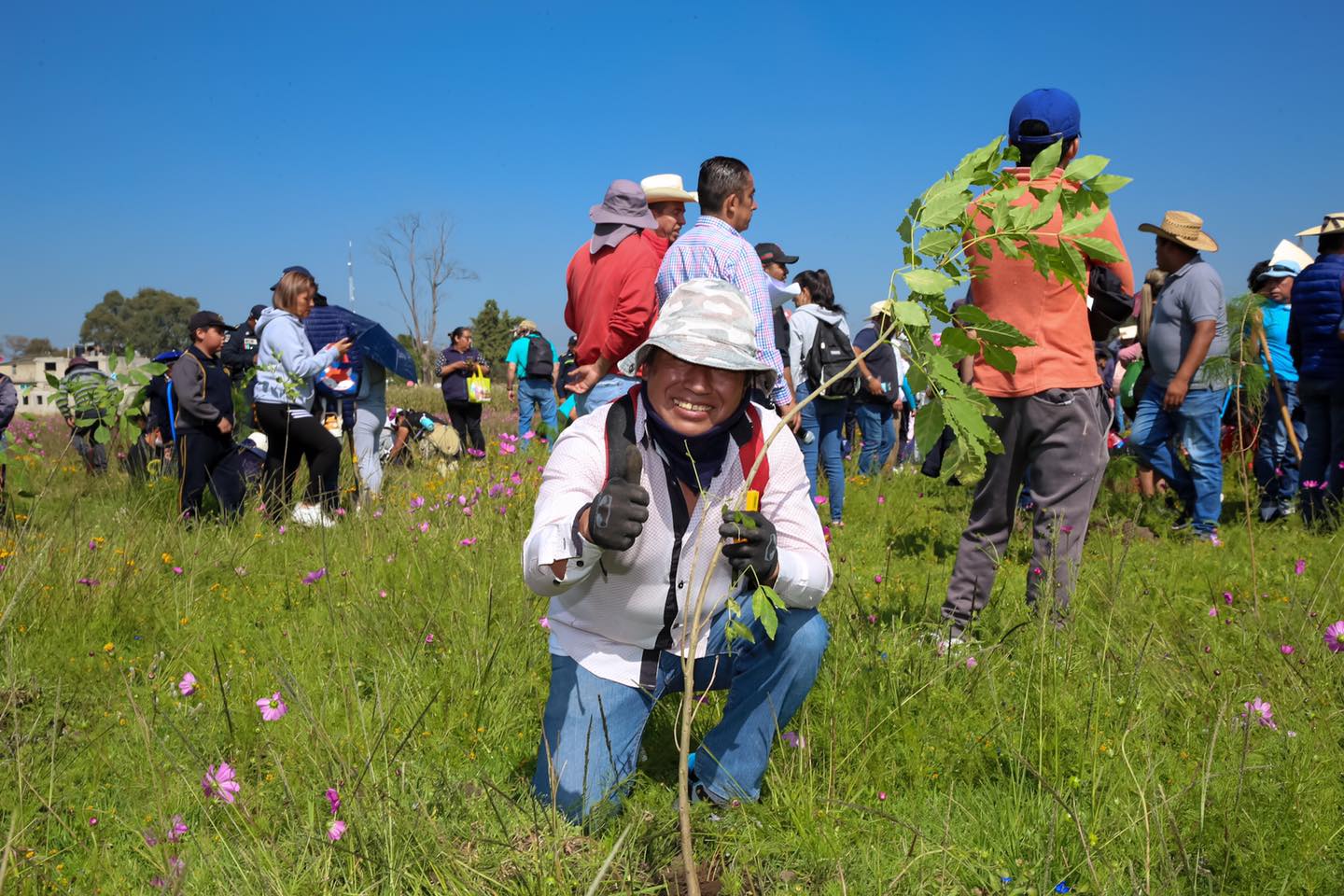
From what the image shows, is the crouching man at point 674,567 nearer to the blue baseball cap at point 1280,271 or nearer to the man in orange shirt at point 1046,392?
the man in orange shirt at point 1046,392

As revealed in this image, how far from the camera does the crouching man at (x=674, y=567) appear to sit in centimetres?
222

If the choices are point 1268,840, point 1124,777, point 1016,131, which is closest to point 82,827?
point 1124,777

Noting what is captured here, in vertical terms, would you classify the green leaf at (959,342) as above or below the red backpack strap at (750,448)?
above

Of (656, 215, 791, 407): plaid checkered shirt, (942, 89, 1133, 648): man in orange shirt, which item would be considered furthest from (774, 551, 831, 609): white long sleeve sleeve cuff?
(656, 215, 791, 407): plaid checkered shirt

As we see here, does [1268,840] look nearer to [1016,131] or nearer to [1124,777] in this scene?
Result: [1124,777]

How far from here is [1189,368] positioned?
17.6 ft

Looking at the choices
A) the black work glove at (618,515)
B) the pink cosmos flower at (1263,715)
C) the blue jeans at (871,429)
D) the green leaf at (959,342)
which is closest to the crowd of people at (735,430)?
the black work glove at (618,515)

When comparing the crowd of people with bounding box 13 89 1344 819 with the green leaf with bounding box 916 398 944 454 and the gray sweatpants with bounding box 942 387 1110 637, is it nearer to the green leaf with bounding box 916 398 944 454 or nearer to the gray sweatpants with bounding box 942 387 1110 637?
the gray sweatpants with bounding box 942 387 1110 637

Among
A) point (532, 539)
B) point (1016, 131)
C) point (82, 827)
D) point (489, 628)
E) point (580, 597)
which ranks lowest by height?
point (82, 827)

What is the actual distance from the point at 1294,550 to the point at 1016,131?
3.63 meters

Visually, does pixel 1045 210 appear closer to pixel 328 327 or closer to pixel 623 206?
pixel 623 206

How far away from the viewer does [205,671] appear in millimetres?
3369

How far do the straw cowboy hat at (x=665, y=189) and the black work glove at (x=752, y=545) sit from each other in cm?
353

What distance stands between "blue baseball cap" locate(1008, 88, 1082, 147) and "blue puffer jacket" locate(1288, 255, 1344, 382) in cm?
370
